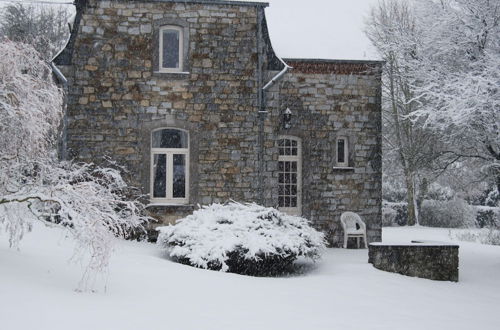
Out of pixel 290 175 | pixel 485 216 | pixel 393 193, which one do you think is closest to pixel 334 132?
pixel 290 175

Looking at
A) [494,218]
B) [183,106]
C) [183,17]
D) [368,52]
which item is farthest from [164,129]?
[494,218]

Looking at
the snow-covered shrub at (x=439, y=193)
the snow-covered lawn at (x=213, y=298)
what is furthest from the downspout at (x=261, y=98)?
the snow-covered shrub at (x=439, y=193)

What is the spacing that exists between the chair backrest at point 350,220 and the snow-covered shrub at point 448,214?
415 inches

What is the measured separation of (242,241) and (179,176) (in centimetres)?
343

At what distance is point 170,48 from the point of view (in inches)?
527

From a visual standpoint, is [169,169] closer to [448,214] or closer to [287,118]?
[287,118]

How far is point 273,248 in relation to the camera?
1039cm

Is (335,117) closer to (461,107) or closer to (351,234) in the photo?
(351,234)

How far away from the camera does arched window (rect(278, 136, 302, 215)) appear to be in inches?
607

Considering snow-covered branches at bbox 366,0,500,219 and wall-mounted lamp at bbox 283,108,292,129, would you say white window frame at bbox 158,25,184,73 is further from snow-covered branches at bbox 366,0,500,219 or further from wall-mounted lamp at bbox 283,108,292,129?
snow-covered branches at bbox 366,0,500,219

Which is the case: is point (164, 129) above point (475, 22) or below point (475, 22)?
below

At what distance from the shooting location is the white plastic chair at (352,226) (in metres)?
15.1

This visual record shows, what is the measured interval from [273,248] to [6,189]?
4.65 metres

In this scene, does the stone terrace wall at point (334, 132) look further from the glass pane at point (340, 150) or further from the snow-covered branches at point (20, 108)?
the snow-covered branches at point (20, 108)
